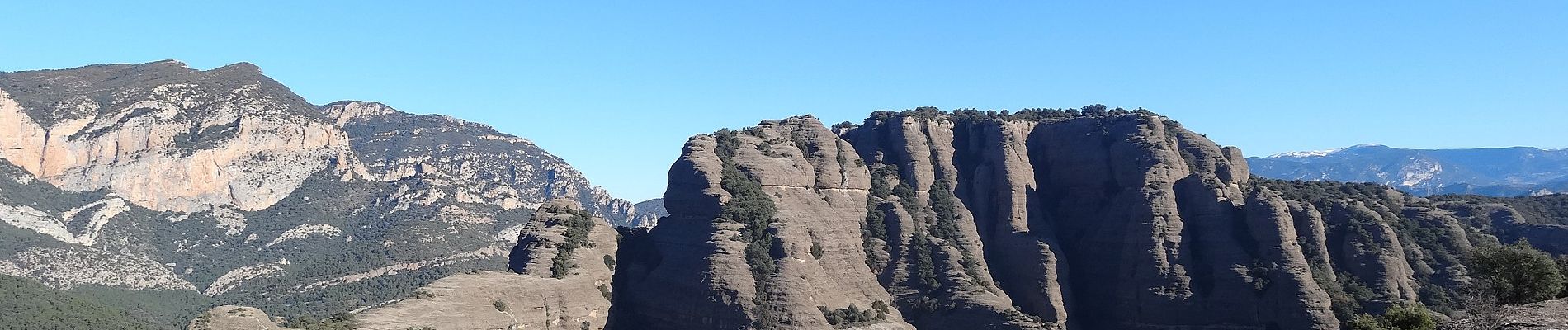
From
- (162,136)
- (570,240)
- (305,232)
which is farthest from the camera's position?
(162,136)

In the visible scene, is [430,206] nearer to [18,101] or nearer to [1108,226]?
[18,101]

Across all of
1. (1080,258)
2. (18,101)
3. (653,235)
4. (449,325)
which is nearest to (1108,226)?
(1080,258)

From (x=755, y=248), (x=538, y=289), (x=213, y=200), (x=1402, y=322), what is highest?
(x=213, y=200)

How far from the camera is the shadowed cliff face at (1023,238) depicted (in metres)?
72.2

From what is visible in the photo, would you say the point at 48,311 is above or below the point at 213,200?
below

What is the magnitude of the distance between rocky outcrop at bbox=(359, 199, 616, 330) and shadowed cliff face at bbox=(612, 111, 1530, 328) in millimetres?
4010

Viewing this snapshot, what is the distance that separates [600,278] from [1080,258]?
43.4 metres

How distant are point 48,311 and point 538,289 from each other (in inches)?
2273

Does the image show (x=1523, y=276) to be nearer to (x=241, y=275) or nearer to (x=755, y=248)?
(x=755, y=248)

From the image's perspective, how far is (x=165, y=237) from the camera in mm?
145750

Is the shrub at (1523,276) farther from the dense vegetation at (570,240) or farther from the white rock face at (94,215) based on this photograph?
the white rock face at (94,215)

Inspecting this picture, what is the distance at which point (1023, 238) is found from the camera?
8419 cm

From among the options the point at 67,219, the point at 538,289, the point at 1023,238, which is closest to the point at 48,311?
the point at 538,289

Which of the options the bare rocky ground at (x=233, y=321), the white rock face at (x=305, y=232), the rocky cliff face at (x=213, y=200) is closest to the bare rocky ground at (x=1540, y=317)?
the bare rocky ground at (x=233, y=321)
